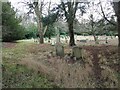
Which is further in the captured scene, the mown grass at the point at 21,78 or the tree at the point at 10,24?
the tree at the point at 10,24

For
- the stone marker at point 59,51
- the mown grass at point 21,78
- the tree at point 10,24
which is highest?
the tree at point 10,24

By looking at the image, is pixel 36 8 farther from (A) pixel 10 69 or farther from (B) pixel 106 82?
(B) pixel 106 82

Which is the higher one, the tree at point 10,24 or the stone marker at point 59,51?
the tree at point 10,24

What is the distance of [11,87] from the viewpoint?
744 centimetres

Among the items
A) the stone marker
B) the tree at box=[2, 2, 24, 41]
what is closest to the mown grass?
the stone marker

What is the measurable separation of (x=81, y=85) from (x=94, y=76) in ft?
3.36

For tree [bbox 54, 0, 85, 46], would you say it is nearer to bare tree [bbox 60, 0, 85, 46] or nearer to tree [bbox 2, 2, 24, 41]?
bare tree [bbox 60, 0, 85, 46]

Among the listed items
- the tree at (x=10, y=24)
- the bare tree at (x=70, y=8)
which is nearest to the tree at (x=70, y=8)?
the bare tree at (x=70, y=8)

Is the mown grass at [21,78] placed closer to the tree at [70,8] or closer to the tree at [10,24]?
the tree at [70,8]

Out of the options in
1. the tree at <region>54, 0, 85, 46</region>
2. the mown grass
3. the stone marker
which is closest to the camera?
the mown grass

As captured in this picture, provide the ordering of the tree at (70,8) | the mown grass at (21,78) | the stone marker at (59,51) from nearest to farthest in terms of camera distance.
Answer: the mown grass at (21,78), the stone marker at (59,51), the tree at (70,8)

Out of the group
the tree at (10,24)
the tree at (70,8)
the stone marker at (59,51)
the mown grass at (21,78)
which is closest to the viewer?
the mown grass at (21,78)

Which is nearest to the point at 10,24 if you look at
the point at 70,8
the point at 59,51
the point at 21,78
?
the point at 70,8

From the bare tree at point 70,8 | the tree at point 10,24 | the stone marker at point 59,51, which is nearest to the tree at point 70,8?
the bare tree at point 70,8
